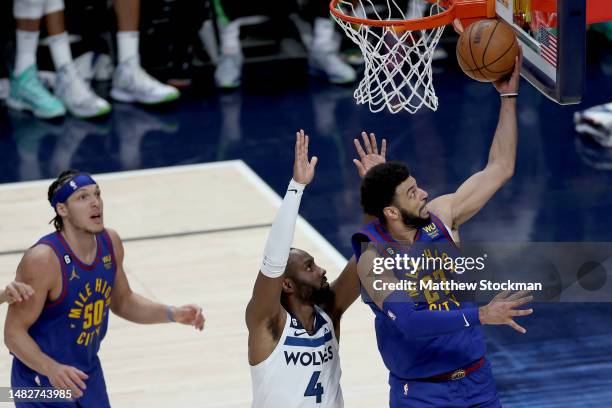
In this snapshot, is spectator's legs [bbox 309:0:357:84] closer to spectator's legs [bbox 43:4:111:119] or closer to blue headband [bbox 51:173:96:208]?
spectator's legs [bbox 43:4:111:119]

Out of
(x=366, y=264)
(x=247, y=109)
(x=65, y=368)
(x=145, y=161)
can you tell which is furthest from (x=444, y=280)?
(x=247, y=109)

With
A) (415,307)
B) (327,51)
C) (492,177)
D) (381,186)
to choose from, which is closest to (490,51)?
(492,177)

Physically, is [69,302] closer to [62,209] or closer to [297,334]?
[62,209]

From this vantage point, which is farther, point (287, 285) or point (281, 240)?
point (287, 285)

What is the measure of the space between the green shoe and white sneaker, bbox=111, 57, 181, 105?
0.67 m

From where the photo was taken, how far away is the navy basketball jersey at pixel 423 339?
4.86 meters

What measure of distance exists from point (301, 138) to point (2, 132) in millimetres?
6708

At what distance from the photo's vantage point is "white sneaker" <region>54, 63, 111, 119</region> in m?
11.0

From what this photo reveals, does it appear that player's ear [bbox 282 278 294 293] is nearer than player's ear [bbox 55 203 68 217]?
Yes

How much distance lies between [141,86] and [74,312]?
6.32 metres

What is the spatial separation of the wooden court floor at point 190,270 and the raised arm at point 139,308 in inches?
35.1

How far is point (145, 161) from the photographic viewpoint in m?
10.0

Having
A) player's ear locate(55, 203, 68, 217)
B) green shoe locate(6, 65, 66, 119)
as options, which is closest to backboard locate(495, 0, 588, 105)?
player's ear locate(55, 203, 68, 217)

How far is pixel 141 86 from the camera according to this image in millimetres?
→ 11297
